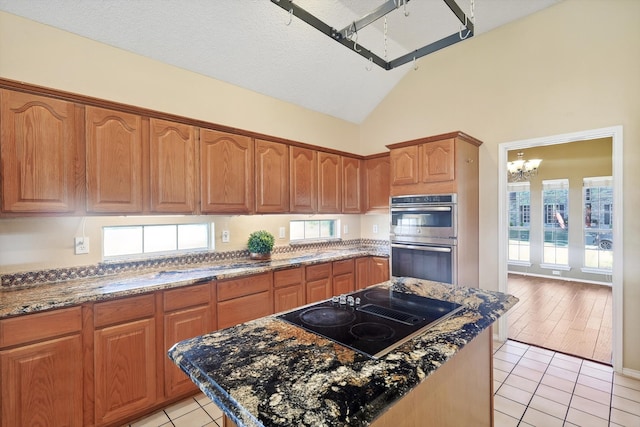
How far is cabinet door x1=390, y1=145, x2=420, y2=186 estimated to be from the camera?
3.46 m

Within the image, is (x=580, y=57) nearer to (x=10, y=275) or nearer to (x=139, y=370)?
(x=139, y=370)

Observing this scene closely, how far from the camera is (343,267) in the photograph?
3617 millimetres

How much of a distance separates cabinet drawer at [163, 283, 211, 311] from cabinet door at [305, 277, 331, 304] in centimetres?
115

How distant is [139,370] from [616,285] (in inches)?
160

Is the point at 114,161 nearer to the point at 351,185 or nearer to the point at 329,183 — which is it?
the point at 329,183

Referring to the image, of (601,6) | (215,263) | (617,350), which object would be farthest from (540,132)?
(215,263)

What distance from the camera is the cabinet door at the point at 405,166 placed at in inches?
136

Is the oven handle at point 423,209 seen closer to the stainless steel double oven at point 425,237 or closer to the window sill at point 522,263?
the stainless steel double oven at point 425,237

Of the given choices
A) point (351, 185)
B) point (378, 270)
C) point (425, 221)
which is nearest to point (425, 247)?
point (425, 221)

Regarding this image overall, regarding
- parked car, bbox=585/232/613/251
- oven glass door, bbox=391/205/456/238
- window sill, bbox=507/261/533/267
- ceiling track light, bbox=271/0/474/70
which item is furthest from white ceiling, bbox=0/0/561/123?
window sill, bbox=507/261/533/267

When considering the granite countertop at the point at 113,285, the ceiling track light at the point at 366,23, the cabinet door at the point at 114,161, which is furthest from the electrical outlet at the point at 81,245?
the ceiling track light at the point at 366,23

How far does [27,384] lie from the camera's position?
5.56 ft

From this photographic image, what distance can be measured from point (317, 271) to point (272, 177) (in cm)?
115

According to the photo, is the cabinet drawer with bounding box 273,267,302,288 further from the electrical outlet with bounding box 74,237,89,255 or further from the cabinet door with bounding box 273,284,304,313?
the electrical outlet with bounding box 74,237,89,255
